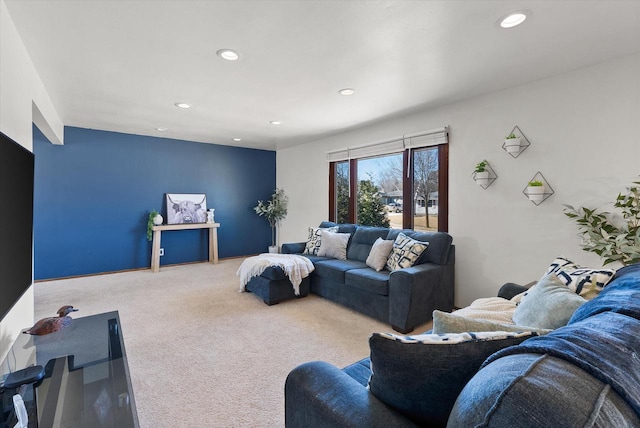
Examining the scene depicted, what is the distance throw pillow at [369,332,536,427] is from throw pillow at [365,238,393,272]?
8.36 feet

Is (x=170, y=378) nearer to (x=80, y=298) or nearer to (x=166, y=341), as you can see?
(x=166, y=341)

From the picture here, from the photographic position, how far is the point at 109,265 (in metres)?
5.02

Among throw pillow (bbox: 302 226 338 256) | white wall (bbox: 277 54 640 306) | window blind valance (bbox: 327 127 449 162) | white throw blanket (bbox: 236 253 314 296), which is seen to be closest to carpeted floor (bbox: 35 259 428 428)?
white throw blanket (bbox: 236 253 314 296)

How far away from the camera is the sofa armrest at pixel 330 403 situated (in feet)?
2.94

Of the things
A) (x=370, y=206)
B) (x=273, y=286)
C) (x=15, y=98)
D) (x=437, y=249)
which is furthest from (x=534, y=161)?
(x=15, y=98)

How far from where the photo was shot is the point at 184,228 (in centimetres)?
548

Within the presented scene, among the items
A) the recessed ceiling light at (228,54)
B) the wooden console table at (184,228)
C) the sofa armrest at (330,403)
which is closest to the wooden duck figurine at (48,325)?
the sofa armrest at (330,403)

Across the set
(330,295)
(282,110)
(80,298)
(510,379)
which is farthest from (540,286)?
(80,298)

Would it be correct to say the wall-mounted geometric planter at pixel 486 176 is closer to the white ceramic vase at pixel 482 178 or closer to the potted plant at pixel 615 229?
the white ceramic vase at pixel 482 178

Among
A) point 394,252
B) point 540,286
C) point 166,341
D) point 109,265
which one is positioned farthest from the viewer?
point 109,265

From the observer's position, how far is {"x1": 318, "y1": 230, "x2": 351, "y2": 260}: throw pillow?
13.5 ft

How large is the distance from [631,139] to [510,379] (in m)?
2.80

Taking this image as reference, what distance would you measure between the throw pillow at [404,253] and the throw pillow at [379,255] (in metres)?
0.06

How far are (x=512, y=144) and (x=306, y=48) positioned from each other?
82.7 inches
